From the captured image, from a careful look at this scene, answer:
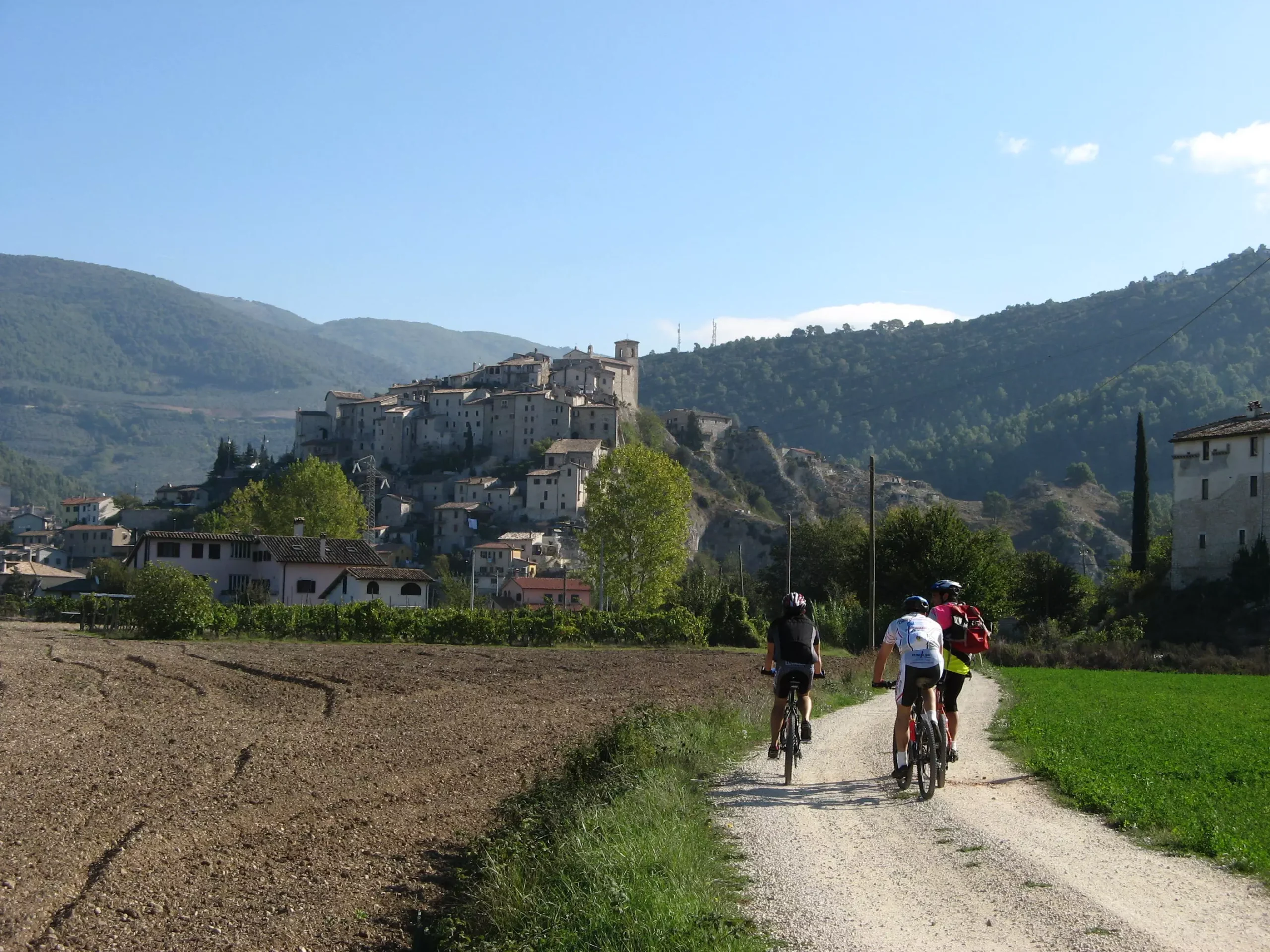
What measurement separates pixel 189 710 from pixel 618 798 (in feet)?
44.1

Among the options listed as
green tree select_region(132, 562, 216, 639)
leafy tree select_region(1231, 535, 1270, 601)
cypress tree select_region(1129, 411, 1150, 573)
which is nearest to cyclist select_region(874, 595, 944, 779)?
green tree select_region(132, 562, 216, 639)

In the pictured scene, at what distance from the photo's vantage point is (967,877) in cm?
884

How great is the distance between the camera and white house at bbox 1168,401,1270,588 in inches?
2623

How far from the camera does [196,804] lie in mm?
12914

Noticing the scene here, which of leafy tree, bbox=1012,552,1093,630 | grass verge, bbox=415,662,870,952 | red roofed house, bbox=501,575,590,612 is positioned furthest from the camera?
red roofed house, bbox=501,575,590,612

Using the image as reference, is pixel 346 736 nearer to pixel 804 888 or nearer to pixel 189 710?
pixel 189 710

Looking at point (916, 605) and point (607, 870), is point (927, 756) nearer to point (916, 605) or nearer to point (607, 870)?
point (916, 605)

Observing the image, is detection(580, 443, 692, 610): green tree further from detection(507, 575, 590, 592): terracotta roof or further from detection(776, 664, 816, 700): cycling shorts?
detection(776, 664, 816, 700): cycling shorts

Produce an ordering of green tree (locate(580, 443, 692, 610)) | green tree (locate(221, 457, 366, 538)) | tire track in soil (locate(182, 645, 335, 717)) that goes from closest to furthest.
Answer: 1. tire track in soil (locate(182, 645, 335, 717))
2. green tree (locate(580, 443, 692, 610))
3. green tree (locate(221, 457, 366, 538))

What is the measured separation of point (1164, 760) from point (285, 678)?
22481mm

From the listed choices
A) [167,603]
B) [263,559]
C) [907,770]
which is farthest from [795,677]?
[263,559]

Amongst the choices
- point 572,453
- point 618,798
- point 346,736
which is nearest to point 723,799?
point 618,798

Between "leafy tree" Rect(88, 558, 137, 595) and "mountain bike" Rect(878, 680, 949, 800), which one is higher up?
"mountain bike" Rect(878, 680, 949, 800)

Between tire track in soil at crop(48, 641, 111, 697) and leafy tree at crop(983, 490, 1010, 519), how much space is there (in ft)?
556
